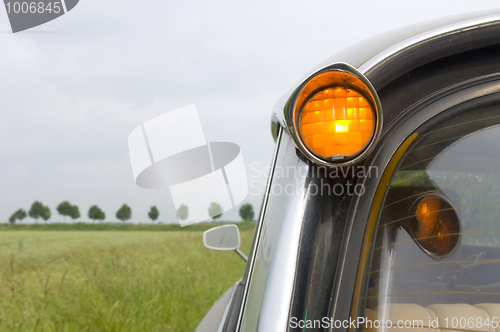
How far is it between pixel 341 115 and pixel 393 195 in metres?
0.25

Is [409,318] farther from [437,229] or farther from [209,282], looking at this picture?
[209,282]

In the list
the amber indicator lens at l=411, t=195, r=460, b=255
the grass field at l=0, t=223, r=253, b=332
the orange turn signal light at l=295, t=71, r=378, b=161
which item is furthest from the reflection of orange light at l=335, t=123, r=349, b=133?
the grass field at l=0, t=223, r=253, b=332

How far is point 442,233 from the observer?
33.3 inches

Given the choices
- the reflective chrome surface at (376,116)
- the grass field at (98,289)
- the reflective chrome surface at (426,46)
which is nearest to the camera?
the reflective chrome surface at (376,116)

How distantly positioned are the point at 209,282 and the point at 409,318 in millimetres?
5155

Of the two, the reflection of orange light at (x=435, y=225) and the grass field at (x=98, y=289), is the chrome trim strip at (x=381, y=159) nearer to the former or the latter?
the reflection of orange light at (x=435, y=225)

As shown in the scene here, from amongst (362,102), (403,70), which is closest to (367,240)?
(362,102)

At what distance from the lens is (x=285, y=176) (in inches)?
39.3

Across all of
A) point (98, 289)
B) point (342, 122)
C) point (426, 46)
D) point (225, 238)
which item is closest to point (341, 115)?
point (342, 122)

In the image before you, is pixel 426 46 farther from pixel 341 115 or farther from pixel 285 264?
pixel 285 264

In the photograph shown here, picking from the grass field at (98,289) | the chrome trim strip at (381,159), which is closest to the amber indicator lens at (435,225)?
the chrome trim strip at (381,159)

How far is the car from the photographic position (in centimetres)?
80

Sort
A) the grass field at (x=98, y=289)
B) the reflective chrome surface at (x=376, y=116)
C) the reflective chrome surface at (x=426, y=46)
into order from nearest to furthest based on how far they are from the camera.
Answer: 1. the reflective chrome surface at (x=376, y=116)
2. the reflective chrome surface at (x=426, y=46)
3. the grass field at (x=98, y=289)

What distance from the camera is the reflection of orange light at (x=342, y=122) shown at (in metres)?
0.80
